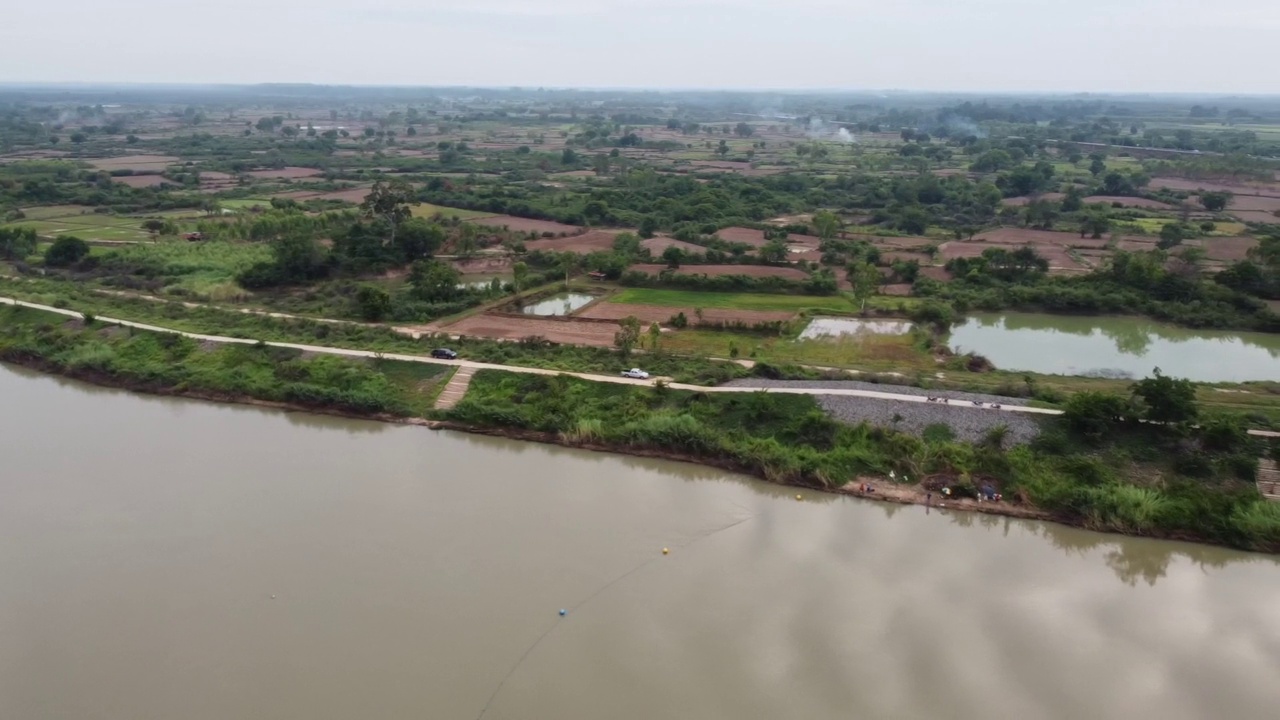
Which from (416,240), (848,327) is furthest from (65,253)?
(848,327)

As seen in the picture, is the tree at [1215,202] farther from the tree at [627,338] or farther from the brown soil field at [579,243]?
the tree at [627,338]

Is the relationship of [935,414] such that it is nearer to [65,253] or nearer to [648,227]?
[648,227]

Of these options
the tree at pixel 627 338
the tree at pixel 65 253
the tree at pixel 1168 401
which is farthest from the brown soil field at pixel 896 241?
the tree at pixel 65 253

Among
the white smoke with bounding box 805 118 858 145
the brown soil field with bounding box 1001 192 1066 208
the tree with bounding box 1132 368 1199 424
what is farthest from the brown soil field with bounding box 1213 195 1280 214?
the white smoke with bounding box 805 118 858 145

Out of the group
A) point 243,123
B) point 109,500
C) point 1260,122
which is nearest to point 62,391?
point 109,500

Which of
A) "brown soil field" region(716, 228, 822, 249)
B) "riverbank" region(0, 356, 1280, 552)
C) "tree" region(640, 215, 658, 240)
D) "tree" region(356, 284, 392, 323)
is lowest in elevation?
"riverbank" region(0, 356, 1280, 552)

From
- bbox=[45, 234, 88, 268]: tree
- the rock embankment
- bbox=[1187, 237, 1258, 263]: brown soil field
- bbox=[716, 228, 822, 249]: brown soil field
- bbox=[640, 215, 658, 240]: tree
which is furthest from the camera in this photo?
bbox=[640, 215, 658, 240]: tree

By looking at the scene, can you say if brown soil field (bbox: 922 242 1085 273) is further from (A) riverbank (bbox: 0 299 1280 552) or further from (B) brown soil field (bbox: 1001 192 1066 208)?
(A) riverbank (bbox: 0 299 1280 552)
